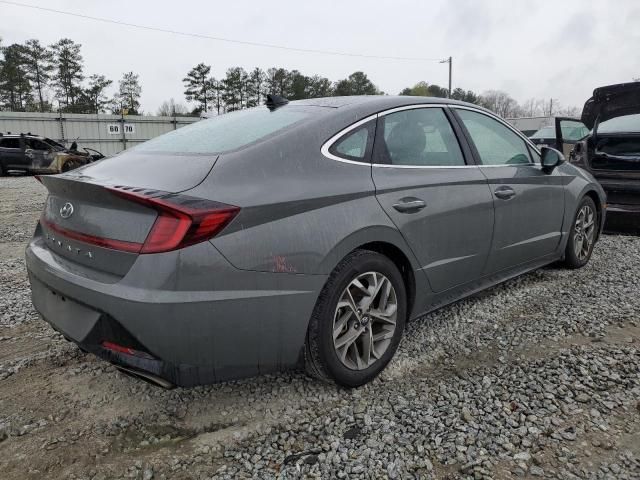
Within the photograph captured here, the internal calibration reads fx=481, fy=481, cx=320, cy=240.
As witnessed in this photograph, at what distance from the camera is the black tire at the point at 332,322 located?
223 centimetres

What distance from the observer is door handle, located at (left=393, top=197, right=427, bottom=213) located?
2541mm

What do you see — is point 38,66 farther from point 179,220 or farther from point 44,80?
point 179,220

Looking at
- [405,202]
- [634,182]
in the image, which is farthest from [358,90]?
[405,202]

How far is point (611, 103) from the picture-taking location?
6301mm

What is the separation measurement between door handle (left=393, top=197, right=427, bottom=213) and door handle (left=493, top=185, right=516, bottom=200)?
0.81 metres

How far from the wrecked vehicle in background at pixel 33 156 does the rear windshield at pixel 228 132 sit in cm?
1533

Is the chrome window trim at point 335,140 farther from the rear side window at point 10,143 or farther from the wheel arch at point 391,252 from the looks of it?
the rear side window at point 10,143

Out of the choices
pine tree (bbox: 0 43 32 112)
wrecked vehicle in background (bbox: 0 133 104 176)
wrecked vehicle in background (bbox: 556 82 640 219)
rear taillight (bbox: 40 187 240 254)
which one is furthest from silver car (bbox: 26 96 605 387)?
pine tree (bbox: 0 43 32 112)

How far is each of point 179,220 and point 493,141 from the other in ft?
8.27

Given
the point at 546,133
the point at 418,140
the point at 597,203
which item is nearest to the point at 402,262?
the point at 418,140

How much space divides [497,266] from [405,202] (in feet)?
3.83

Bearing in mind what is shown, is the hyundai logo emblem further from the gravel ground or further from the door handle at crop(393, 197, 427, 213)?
the door handle at crop(393, 197, 427, 213)

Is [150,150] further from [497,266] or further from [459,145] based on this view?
[497,266]

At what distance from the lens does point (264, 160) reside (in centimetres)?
215
